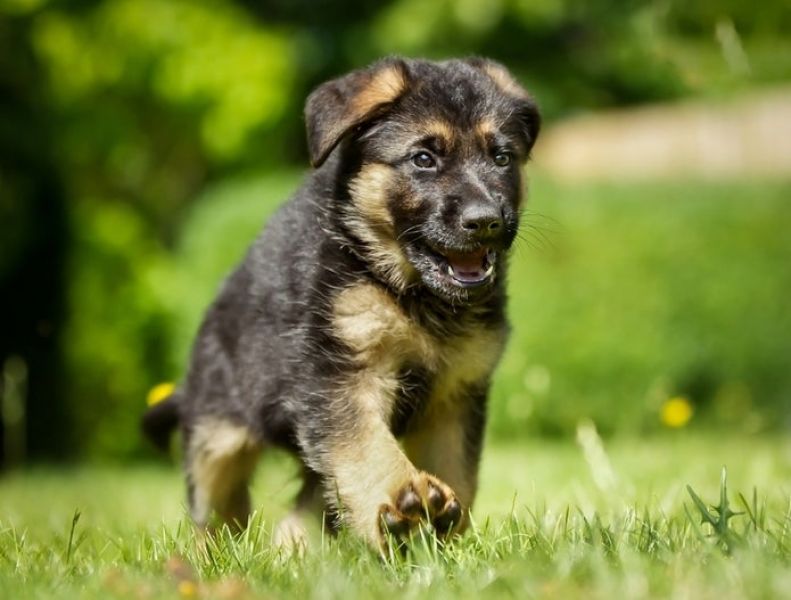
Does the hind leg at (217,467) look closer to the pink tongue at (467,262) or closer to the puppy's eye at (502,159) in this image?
the pink tongue at (467,262)

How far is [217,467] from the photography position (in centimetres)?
500

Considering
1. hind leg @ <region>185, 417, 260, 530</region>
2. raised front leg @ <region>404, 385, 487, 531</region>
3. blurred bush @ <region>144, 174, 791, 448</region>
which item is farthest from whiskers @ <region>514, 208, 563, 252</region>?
hind leg @ <region>185, 417, 260, 530</region>

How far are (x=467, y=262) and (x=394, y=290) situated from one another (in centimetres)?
27

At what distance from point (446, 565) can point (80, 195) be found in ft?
34.7

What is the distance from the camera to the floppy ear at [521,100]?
4.41 meters

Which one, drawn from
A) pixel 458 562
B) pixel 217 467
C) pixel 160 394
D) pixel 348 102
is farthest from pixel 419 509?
pixel 160 394

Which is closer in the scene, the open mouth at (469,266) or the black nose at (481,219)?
the black nose at (481,219)

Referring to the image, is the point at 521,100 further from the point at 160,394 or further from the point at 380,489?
the point at 160,394

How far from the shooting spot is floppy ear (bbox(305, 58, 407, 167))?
406 cm

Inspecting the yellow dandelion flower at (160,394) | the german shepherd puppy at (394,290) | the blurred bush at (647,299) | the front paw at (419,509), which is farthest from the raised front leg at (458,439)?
the blurred bush at (647,299)

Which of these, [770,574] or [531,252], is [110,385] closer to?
[531,252]

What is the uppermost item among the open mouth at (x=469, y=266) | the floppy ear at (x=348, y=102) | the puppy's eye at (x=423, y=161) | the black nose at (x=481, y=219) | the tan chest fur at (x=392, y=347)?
the floppy ear at (x=348, y=102)

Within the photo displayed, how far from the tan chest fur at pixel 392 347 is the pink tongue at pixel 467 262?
0.74 feet

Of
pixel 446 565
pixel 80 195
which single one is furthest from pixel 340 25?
pixel 446 565
